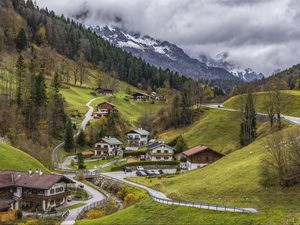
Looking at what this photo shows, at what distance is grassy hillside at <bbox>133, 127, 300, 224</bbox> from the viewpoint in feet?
176

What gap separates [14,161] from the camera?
91.9 m

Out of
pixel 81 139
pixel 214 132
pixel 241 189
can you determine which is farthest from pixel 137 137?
pixel 241 189

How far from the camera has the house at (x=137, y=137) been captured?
15588cm

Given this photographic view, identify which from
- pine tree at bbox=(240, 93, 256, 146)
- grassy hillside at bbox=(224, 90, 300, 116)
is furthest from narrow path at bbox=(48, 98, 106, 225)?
grassy hillside at bbox=(224, 90, 300, 116)

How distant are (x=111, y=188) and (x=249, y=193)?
39141 millimetres

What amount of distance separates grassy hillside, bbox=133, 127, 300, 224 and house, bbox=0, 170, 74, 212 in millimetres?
19397

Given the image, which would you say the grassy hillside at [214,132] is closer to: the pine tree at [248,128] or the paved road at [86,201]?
the pine tree at [248,128]

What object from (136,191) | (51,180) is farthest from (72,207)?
(136,191)

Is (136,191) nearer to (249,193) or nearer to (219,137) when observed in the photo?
(249,193)

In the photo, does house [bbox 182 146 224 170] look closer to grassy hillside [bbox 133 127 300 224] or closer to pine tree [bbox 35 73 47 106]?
grassy hillside [bbox 133 127 300 224]

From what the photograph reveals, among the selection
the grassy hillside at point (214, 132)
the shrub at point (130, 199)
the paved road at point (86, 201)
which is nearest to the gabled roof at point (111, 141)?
the grassy hillside at point (214, 132)

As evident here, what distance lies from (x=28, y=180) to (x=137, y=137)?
79.7 metres

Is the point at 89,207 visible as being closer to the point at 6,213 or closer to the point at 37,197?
the point at 37,197

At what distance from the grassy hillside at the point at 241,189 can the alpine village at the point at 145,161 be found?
0.18 meters
